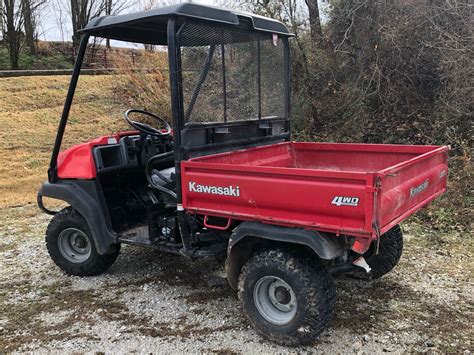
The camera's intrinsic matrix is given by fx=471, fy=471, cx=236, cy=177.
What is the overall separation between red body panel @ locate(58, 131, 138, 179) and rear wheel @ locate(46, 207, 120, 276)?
35cm

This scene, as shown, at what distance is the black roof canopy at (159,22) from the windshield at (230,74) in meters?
0.10

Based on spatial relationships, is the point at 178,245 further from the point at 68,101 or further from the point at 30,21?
the point at 30,21

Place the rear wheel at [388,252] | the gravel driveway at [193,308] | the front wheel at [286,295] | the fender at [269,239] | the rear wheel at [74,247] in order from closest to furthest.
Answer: the fender at [269,239]
the front wheel at [286,295]
the gravel driveway at [193,308]
the rear wheel at [388,252]
the rear wheel at [74,247]

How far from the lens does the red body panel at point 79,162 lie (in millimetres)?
3908

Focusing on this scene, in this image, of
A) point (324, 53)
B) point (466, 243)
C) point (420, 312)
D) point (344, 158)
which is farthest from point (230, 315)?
point (324, 53)

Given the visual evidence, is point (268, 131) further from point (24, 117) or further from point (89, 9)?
point (89, 9)

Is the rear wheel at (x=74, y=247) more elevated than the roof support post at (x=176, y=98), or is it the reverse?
the roof support post at (x=176, y=98)

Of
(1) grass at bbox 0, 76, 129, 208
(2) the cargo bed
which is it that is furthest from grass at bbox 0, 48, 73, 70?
(2) the cargo bed

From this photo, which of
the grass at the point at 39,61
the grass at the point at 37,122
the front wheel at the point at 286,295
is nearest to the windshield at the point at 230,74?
the front wheel at the point at 286,295

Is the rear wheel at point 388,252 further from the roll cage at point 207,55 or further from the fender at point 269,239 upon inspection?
the roll cage at point 207,55

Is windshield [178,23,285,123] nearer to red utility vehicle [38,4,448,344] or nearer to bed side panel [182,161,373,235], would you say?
red utility vehicle [38,4,448,344]

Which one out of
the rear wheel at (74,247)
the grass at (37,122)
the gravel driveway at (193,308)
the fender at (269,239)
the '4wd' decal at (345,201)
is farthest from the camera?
the grass at (37,122)

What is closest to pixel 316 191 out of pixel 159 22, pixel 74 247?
pixel 159 22

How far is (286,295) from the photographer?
309 cm
